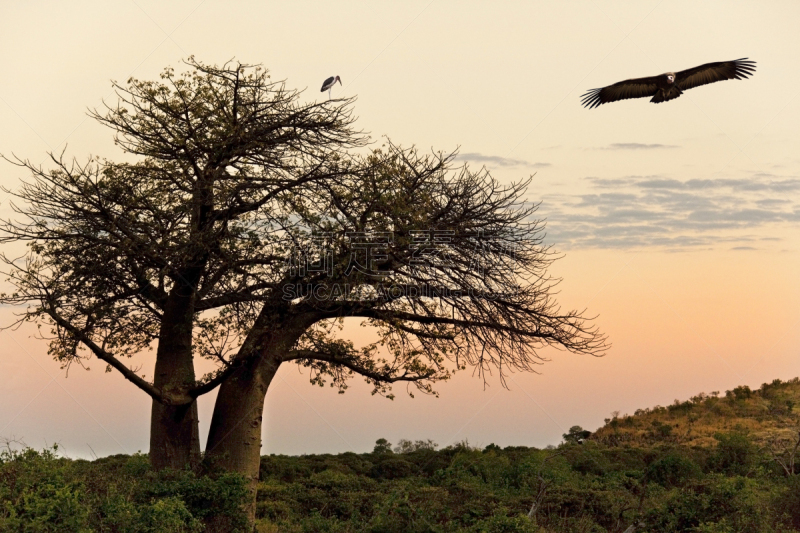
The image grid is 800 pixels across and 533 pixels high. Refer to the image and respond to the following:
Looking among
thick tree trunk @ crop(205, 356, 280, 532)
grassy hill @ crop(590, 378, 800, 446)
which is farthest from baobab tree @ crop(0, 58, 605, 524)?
grassy hill @ crop(590, 378, 800, 446)

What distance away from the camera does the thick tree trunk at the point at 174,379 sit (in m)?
13.5

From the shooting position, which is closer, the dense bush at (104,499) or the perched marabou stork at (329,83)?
the dense bush at (104,499)

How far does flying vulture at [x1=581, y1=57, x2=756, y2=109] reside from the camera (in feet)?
44.8

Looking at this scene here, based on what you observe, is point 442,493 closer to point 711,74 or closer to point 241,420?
point 241,420

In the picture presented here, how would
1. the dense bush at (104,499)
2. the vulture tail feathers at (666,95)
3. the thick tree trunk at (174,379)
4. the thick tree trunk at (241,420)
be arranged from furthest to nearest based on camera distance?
the vulture tail feathers at (666,95), the thick tree trunk at (174,379), the thick tree trunk at (241,420), the dense bush at (104,499)

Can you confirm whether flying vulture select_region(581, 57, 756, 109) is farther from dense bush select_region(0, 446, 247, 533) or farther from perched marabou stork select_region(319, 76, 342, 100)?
dense bush select_region(0, 446, 247, 533)

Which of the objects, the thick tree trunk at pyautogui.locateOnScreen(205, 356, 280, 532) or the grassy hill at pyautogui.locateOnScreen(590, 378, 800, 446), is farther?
the grassy hill at pyautogui.locateOnScreen(590, 378, 800, 446)

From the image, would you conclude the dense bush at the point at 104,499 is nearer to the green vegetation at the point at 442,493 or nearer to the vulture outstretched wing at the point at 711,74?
the green vegetation at the point at 442,493

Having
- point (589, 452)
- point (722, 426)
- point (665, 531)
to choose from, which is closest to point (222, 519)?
point (665, 531)

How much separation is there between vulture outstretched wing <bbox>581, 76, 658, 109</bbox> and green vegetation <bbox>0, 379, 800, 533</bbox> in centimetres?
699

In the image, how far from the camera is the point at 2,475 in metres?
10.0

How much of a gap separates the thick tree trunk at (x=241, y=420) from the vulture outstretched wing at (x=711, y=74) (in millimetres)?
8890

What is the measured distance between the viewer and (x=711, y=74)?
13.8 meters

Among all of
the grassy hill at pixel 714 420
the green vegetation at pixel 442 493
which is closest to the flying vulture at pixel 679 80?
the green vegetation at pixel 442 493
